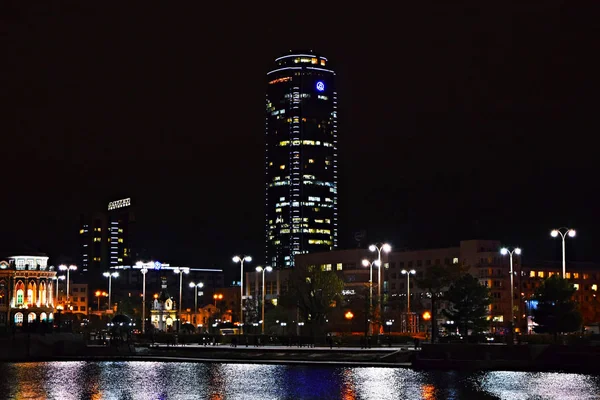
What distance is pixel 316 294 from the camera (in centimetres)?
16262

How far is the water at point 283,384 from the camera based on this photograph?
234 feet

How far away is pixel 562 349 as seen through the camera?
3711 inches

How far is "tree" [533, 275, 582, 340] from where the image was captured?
108812 millimetres

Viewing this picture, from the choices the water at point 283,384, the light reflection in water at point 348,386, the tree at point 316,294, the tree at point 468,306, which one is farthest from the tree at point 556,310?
the tree at point 316,294

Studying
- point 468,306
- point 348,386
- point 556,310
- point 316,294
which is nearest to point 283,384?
point 348,386

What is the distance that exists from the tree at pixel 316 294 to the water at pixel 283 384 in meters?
57.7

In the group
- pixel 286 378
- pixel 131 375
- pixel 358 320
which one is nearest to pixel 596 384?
pixel 286 378

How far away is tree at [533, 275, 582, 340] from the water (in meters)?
19.5

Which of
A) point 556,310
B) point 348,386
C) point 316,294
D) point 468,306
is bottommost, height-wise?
point 348,386

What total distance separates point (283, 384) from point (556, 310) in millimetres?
39872

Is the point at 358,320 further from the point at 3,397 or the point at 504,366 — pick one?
the point at 3,397

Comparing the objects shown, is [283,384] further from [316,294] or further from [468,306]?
[316,294]

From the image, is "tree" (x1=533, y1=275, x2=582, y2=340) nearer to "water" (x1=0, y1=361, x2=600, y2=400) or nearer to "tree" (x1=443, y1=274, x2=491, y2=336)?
"tree" (x1=443, y1=274, x2=491, y2=336)

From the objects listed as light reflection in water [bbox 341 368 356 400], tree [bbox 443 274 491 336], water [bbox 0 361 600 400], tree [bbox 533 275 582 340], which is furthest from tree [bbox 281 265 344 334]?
light reflection in water [bbox 341 368 356 400]
